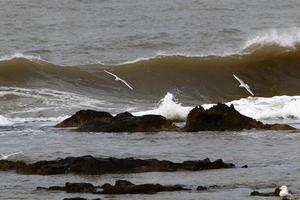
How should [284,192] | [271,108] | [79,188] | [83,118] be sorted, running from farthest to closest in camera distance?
[271,108]
[83,118]
[79,188]
[284,192]

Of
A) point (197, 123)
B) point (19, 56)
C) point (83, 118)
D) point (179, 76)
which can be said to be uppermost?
point (19, 56)

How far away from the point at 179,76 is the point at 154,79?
0.89 meters

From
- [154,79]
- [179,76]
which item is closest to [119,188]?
[154,79]

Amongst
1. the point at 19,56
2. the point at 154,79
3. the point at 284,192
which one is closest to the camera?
the point at 284,192

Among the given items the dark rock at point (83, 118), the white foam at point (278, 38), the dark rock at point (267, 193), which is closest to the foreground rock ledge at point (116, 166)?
the dark rock at point (267, 193)

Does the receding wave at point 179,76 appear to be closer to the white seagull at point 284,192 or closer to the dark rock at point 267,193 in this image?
the dark rock at point 267,193

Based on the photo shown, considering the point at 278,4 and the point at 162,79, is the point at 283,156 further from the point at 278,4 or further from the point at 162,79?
the point at 278,4

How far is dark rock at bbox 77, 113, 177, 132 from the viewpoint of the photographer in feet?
55.0

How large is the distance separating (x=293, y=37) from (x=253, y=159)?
65.8ft

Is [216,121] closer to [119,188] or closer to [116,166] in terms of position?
[116,166]

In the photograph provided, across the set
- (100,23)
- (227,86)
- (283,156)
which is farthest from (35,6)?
(283,156)

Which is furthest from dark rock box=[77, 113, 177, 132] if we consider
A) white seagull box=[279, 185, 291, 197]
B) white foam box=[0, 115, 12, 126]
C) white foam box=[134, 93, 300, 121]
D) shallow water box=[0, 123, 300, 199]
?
white seagull box=[279, 185, 291, 197]

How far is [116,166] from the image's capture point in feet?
42.1

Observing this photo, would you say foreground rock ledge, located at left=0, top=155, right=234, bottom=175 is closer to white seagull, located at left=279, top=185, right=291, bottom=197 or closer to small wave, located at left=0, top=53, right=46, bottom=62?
white seagull, located at left=279, top=185, right=291, bottom=197
